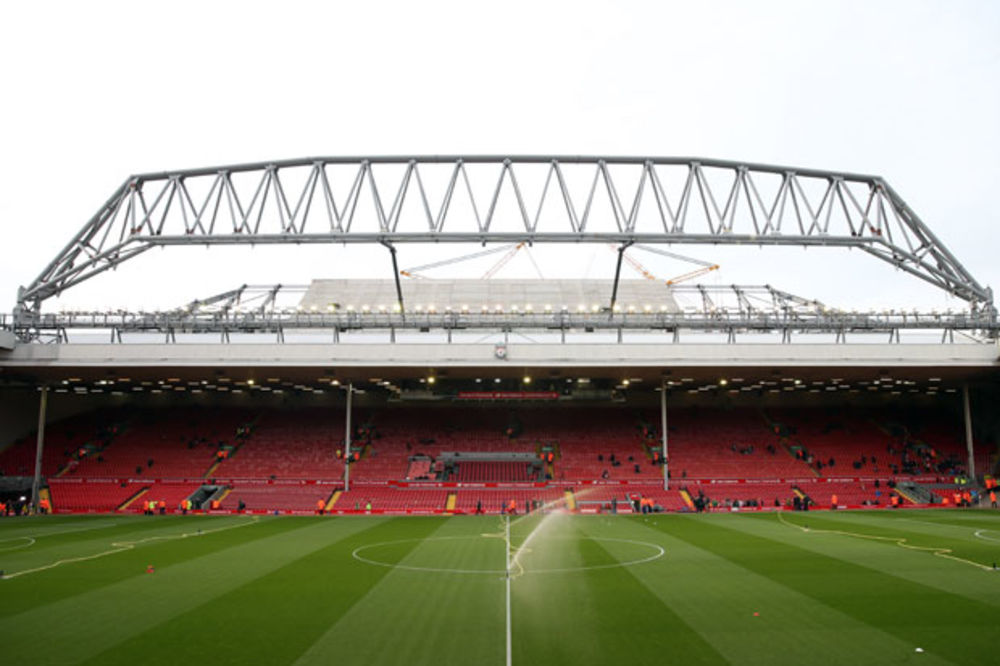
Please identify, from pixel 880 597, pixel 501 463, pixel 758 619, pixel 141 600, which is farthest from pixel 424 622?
pixel 501 463

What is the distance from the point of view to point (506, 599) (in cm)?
1497

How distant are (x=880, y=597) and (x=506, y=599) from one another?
26.0ft

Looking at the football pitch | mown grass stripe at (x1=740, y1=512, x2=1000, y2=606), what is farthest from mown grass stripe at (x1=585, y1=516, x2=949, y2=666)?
mown grass stripe at (x1=740, y1=512, x2=1000, y2=606)

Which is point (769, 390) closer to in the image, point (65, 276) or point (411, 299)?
point (411, 299)

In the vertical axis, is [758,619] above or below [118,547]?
above

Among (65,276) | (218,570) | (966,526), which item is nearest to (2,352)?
(65,276)

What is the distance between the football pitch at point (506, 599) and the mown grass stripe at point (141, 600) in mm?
68

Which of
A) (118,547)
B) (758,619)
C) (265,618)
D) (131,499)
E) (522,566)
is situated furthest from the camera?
(131,499)

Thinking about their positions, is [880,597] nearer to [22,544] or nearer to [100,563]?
[100,563]

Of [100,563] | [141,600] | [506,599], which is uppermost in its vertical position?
[506,599]

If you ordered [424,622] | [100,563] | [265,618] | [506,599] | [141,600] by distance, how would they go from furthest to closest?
[100,563] → [141,600] → [506,599] → [265,618] → [424,622]

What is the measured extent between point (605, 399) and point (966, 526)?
3341cm

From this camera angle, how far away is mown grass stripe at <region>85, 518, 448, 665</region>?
11.2 m

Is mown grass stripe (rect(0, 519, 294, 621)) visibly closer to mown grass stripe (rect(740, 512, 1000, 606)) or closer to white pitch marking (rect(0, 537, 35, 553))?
white pitch marking (rect(0, 537, 35, 553))
